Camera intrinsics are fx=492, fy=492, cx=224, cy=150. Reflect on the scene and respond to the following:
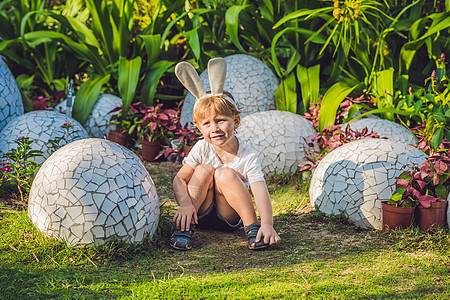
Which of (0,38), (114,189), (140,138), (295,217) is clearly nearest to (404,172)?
(295,217)

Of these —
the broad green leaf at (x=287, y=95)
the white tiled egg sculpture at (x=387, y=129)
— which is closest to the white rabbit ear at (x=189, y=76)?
the white tiled egg sculpture at (x=387, y=129)

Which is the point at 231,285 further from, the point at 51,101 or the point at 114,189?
the point at 51,101

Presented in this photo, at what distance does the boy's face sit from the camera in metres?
3.08

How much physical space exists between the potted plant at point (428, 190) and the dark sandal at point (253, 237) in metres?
0.95

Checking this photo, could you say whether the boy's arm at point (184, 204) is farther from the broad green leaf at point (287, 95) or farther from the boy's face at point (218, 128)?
the broad green leaf at point (287, 95)

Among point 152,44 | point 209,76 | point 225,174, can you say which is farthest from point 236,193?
point 152,44

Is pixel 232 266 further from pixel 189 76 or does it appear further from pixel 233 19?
pixel 233 19

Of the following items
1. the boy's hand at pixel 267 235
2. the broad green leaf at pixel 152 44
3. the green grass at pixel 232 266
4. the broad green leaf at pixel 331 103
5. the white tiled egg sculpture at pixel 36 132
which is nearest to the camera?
the green grass at pixel 232 266

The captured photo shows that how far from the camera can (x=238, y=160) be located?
323cm

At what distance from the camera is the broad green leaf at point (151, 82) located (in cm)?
567

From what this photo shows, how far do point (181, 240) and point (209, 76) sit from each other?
1.04m

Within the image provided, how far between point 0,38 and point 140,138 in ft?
8.24

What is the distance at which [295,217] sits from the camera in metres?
3.78

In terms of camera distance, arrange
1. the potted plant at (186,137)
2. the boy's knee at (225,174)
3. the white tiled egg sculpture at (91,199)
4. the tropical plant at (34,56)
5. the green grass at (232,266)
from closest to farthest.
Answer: the green grass at (232,266)
the white tiled egg sculpture at (91,199)
the boy's knee at (225,174)
the potted plant at (186,137)
the tropical plant at (34,56)
